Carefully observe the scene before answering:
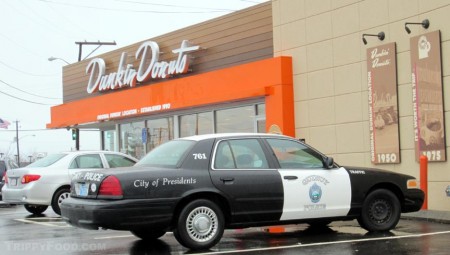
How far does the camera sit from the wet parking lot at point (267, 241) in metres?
8.09

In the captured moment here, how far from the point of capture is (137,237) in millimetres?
9586

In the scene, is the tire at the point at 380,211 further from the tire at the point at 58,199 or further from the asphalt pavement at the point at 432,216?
the tire at the point at 58,199

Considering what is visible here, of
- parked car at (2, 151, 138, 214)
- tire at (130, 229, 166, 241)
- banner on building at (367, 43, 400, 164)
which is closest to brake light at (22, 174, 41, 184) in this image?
parked car at (2, 151, 138, 214)

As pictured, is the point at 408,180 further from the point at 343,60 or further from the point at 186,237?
the point at 343,60

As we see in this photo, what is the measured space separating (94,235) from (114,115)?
46.4 feet

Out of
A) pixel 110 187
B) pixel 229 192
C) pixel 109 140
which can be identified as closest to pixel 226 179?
pixel 229 192

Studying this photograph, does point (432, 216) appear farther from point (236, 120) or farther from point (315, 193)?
point (236, 120)

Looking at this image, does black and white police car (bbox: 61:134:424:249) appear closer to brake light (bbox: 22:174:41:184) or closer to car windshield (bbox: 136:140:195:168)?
car windshield (bbox: 136:140:195:168)

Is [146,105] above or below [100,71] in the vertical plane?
below


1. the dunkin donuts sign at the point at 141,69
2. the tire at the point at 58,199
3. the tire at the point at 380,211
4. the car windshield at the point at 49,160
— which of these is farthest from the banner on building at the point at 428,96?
the dunkin donuts sign at the point at 141,69

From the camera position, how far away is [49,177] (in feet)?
45.2

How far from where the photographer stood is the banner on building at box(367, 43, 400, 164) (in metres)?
14.0

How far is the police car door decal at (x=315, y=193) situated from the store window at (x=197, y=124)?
11856mm

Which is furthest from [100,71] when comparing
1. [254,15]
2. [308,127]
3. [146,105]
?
[308,127]
